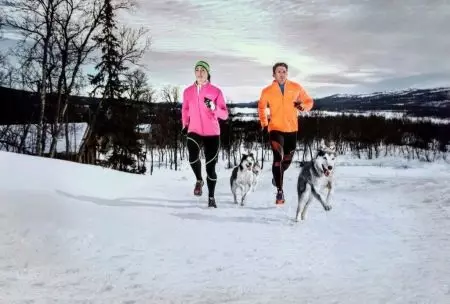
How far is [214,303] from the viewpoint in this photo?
9.52 ft

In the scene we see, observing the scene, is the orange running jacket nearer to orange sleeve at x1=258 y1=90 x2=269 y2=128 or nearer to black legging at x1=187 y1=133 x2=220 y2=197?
orange sleeve at x1=258 y1=90 x2=269 y2=128

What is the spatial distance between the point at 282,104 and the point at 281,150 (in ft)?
1.96

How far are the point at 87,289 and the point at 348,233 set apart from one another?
2.52 metres

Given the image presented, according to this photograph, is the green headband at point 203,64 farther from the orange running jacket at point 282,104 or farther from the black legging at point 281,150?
the black legging at point 281,150

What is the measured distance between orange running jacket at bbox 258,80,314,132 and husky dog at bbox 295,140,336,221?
569 millimetres

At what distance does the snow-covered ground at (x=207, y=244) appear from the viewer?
308cm

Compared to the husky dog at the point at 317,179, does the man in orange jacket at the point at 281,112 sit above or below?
above

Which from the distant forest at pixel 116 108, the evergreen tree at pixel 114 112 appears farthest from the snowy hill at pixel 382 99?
the evergreen tree at pixel 114 112

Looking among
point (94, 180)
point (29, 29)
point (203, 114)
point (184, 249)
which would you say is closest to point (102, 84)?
point (29, 29)

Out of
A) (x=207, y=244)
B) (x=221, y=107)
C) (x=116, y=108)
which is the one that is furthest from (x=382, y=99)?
(x=116, y=108)

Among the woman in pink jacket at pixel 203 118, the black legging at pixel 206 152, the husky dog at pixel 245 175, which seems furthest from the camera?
the husky dog at pixel 245 175

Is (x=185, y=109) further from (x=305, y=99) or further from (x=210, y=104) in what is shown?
(x=305, y=99)

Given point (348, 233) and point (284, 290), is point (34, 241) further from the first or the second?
point (348, 233)

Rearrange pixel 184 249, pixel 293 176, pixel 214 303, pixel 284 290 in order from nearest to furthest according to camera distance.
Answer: pixel 214 303, pixel 284 290, pixel 184 249, pixel 293 176
